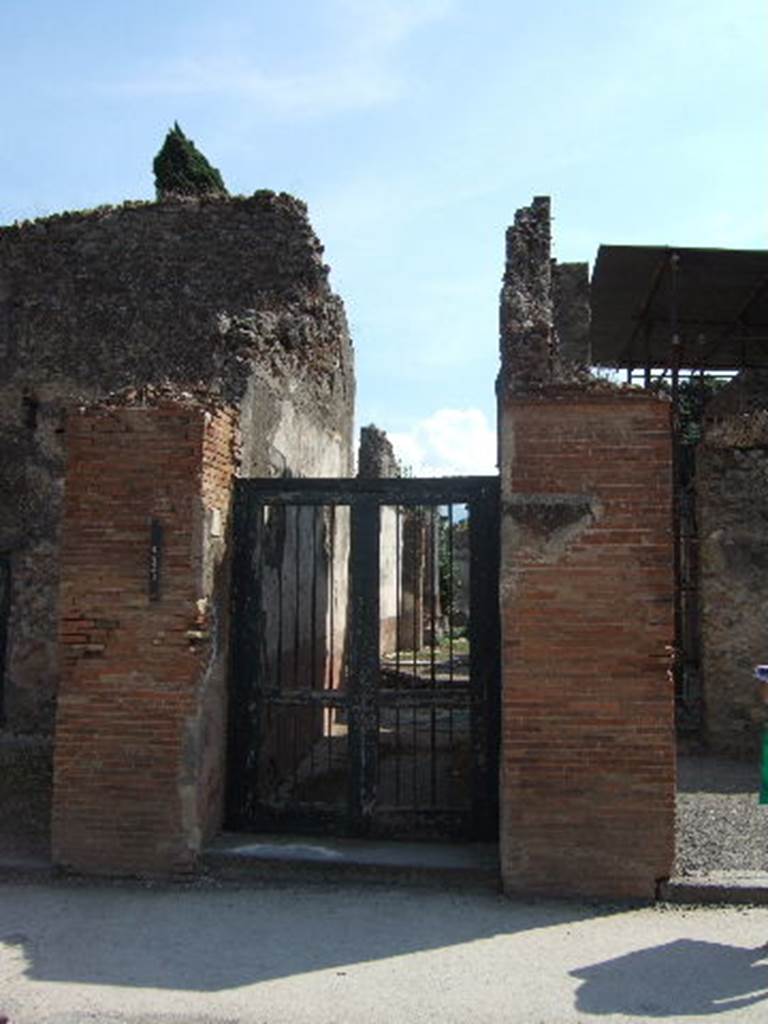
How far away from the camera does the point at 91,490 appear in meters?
5.94

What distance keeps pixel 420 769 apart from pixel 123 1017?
4.76 meters

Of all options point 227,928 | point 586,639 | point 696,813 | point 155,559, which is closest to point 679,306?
point 696,813

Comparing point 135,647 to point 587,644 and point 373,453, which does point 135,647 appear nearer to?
point 587,644

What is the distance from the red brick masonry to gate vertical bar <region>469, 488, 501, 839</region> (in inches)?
24.6

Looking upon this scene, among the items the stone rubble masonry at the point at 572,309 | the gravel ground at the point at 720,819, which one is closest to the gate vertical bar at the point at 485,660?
the gravel ground at the point at 720,819

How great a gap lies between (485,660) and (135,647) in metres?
2.12

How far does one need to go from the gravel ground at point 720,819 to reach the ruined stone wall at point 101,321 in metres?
4.88

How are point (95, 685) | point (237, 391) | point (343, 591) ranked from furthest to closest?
point (343, 591)
point (237, 391)
point (95, 685)

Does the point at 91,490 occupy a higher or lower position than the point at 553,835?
higher

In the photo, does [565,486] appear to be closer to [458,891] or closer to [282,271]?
[458,891]

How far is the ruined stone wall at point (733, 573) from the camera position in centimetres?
1027

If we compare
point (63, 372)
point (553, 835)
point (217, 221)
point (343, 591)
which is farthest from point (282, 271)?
point (553, 835)

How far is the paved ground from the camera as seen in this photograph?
4.09m

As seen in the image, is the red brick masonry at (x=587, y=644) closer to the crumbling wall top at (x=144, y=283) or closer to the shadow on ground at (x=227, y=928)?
the shadow on ground at (x=227, y=928)
